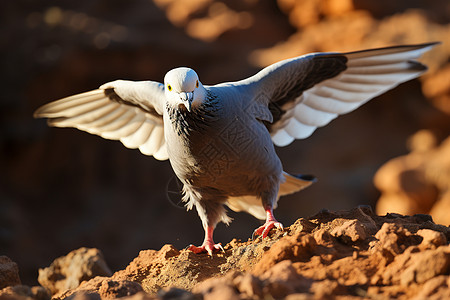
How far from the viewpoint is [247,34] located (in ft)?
62.1

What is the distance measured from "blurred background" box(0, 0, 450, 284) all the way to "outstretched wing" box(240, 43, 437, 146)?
313 inches

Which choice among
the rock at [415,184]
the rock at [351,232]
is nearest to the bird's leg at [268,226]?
the rock at [351,232]

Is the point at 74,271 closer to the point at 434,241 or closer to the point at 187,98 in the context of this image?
the point at 187,98

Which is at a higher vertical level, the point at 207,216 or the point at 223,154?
the point at 223,154

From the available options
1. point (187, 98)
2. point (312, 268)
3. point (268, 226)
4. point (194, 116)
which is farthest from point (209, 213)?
point (312, 268)

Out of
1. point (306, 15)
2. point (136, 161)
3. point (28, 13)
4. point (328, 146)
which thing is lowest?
point (328, 146)

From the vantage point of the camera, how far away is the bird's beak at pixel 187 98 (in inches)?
177

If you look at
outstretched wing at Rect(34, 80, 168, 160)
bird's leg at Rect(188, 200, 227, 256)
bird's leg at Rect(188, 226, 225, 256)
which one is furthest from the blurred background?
bird's leg at Rect(188, 226, 225, 256)

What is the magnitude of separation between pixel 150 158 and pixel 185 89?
1277 centimetres

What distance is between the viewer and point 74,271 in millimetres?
5785

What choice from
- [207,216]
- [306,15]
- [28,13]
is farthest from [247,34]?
[207,216]

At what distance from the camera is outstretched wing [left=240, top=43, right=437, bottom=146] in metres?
6.56

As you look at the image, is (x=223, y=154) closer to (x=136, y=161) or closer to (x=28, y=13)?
(x=136, y=161)

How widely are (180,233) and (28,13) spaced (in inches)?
372
